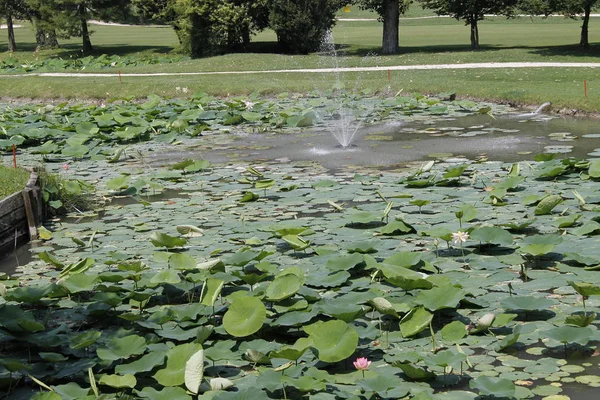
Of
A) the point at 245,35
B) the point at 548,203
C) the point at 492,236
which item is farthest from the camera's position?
the point at 245,35

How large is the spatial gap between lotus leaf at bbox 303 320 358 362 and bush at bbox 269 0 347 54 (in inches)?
1099

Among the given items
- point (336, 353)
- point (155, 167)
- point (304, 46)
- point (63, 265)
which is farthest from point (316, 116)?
point (304, 46)

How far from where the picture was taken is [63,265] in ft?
26.6

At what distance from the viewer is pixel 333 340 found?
18.2ft

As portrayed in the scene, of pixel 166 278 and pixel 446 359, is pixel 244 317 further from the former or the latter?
pixel 446 359

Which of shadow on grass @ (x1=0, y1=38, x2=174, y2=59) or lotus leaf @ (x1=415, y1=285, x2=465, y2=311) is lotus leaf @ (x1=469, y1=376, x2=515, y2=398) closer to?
lotus leaf @ (x1=415, y1=285, x2=465, y2=311)

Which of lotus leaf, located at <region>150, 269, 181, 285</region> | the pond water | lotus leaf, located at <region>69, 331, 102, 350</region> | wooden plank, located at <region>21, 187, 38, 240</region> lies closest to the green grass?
wooden plank, located at <region>21, 187, 38, 240</region>

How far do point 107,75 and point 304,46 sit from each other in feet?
28.3

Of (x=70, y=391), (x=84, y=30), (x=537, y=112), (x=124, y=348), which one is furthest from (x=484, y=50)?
(x=70, y=391)

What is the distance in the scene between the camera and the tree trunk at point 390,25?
1246 inches

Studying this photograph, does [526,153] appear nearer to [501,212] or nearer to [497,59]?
[501,212]

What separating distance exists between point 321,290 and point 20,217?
4.07 meters

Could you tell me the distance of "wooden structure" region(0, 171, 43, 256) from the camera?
30.2 feet

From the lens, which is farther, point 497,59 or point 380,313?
point 497,59
